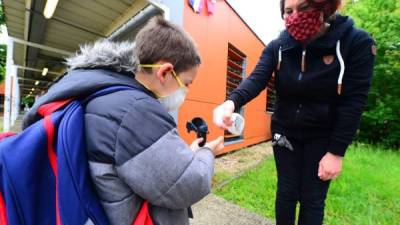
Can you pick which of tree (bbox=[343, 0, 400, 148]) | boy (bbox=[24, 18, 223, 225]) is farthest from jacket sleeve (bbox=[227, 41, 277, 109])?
tree (bbox=[343, 0, 400, 148])

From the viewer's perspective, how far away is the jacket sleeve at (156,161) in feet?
3.67

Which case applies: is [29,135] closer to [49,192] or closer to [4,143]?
[4,143]

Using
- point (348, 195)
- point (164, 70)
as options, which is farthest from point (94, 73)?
point (348, 195)

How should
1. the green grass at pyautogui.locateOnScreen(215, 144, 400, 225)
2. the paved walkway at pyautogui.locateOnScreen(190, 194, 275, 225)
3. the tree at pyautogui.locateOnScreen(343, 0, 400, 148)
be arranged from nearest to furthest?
1. the paved walkway at pyautogui.locateOnScreen(190, 194, 275, 225)
2. the green grass at pyautogui.locateOnScreen(215, 144, 400, 225)
3. the tree at pyautogui.locateOnScreen(343, 0, 400, 148)

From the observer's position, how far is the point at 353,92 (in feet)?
5.79

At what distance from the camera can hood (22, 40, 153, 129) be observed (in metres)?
1.18

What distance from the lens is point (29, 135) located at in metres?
1.06

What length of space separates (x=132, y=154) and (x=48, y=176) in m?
0.29

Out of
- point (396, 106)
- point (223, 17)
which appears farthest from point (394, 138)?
point (223, 17)

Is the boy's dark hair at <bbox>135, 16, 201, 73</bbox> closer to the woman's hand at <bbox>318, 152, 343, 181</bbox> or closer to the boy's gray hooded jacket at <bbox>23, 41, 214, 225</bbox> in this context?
the boy's gray hooded jacket at <bbox>23, 41, 214, 225</bbox>

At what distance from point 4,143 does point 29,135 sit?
90 millimetres

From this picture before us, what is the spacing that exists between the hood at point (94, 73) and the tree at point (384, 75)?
13.8 metres

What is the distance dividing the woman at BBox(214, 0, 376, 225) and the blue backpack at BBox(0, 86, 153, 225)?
2.94 ft

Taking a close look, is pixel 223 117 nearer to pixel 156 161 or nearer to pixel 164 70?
pixel 164 70
